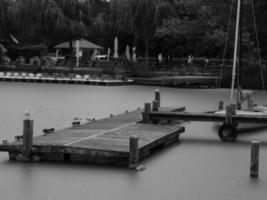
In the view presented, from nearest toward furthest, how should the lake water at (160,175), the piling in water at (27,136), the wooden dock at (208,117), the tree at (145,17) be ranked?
the lake water at (160,175)
the piling in water at (27,136)
the wooden dock at (208,117)
the tree at (145,17)

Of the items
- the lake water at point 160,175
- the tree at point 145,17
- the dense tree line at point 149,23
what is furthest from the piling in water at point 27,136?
the tree at point 145,17

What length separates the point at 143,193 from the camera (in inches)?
535

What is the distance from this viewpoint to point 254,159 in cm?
1477

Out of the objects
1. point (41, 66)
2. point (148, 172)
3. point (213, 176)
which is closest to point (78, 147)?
point (148, 172)

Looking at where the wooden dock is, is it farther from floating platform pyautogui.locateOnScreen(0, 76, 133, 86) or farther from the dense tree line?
floating platform pyautogui.locateOnScreen(0, 76, 133, 86)

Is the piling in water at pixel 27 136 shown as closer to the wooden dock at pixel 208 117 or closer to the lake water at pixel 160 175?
the lake water at pixel 160 175

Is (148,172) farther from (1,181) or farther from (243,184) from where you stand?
(1,181)

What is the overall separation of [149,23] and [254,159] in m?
40.8

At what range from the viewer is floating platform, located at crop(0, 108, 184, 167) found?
1545 cm

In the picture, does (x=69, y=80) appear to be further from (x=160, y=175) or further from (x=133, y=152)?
(x=133, y=152)

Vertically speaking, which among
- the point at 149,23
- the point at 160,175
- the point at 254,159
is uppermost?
the point at 149,23

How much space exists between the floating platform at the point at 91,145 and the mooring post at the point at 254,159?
2650 millimetres

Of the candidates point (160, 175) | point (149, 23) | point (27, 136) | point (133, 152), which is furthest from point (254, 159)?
point (149, 23)

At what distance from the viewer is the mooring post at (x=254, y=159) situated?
14383mm
